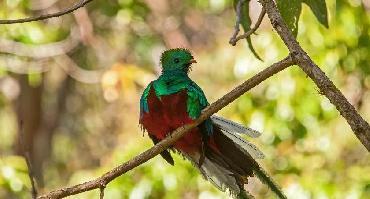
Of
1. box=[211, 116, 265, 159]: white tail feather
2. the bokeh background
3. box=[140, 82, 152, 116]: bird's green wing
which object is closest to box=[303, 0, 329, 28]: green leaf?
box=[211, 116, 265, 159]: white tail feather

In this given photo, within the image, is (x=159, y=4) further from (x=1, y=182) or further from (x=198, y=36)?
(x=1, y=182)

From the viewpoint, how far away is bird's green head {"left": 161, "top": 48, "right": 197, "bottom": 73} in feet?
8.33

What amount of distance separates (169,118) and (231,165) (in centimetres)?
22

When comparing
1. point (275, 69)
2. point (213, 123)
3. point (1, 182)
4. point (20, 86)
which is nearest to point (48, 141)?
point (20, 86)

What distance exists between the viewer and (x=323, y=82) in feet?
4.97

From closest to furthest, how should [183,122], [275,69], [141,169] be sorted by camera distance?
[275,69], [183,122], [141,169]

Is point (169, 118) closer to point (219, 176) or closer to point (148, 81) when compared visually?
point (219, 176)

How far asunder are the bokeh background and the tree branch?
76 centimetres

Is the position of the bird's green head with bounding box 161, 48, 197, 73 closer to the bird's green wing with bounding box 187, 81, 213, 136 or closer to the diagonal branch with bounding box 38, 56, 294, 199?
the bird's green wing with bounding box 187, 81, 213, 136

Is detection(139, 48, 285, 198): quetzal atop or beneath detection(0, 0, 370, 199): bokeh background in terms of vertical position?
beneath

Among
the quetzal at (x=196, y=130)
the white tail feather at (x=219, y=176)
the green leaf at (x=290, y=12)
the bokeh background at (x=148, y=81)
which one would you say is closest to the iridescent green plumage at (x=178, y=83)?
the quetzal at (x=196, y=130)

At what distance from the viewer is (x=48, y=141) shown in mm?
10938

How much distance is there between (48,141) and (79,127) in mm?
2147

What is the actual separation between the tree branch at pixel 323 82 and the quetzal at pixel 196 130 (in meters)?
0.59
